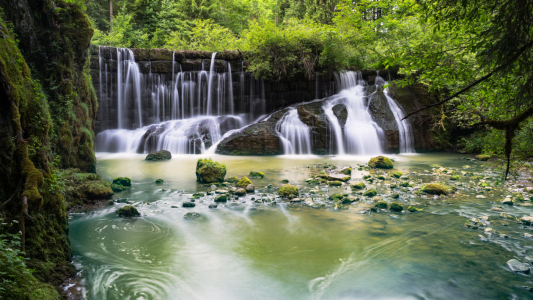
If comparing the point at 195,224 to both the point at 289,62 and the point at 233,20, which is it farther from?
the point at 233,20

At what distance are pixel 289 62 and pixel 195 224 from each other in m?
15.1

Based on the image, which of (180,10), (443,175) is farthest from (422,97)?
(180,10)

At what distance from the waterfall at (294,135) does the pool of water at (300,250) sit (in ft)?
29.3

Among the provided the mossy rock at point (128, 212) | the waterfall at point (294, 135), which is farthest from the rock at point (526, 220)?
the waterfall at point (294, 135)

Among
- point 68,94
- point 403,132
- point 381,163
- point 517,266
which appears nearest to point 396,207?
point 517,266

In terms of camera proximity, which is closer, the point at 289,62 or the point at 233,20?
the point at 289,62

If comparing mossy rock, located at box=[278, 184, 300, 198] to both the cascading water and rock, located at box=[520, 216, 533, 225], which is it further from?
the cascading water

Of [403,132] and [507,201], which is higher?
[403,132]

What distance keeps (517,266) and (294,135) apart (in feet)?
42.0

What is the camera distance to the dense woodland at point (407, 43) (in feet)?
11.5

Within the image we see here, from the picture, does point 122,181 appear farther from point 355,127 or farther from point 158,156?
point 355,127

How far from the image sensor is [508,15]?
3299 millimetres

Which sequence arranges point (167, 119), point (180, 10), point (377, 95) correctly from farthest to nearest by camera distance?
point (180, 10) → point (167, 119) → point (377, 95)

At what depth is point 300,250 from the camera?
14.3 ft
